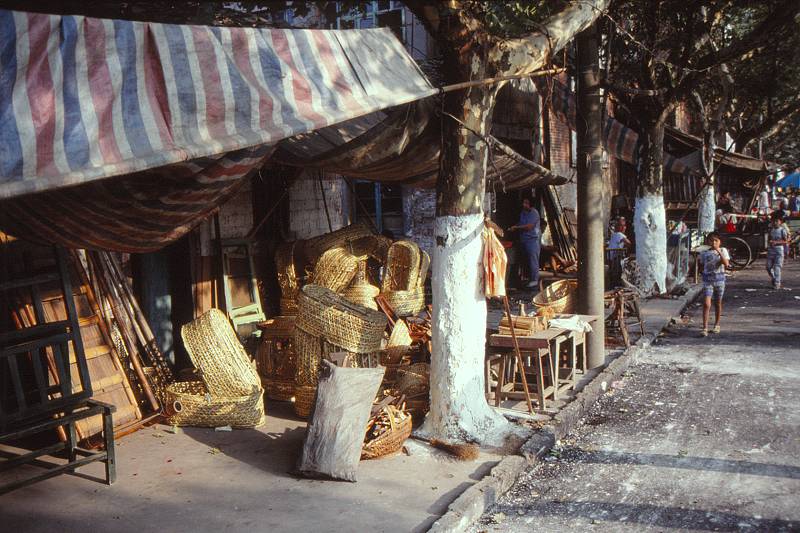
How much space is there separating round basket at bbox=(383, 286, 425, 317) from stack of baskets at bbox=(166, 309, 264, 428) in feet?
8.63

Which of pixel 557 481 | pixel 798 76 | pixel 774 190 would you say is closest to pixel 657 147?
pixel 557 481

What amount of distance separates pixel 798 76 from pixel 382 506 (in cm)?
2722

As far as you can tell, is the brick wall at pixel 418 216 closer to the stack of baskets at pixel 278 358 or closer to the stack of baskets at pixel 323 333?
the stack of baskets at pixel 278 358

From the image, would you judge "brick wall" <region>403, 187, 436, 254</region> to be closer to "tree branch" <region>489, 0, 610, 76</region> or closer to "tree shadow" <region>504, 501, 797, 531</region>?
"tree branch" <region>489, 0, 610, 76</region>

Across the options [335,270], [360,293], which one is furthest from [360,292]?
[335,270]

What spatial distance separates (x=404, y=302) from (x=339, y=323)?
239 cm

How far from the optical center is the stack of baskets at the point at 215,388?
7520mm

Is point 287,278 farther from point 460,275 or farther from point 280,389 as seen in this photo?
point 460,275

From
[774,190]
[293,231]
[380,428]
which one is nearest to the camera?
[380,428]

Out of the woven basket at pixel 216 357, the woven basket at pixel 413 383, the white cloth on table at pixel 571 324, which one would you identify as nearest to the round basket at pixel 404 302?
the woven basket at pixel 413 383

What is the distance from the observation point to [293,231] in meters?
10.7

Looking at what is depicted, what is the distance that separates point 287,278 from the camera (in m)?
9.82

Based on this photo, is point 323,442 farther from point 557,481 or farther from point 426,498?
point 557,481

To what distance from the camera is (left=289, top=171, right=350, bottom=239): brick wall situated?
10711 mm
